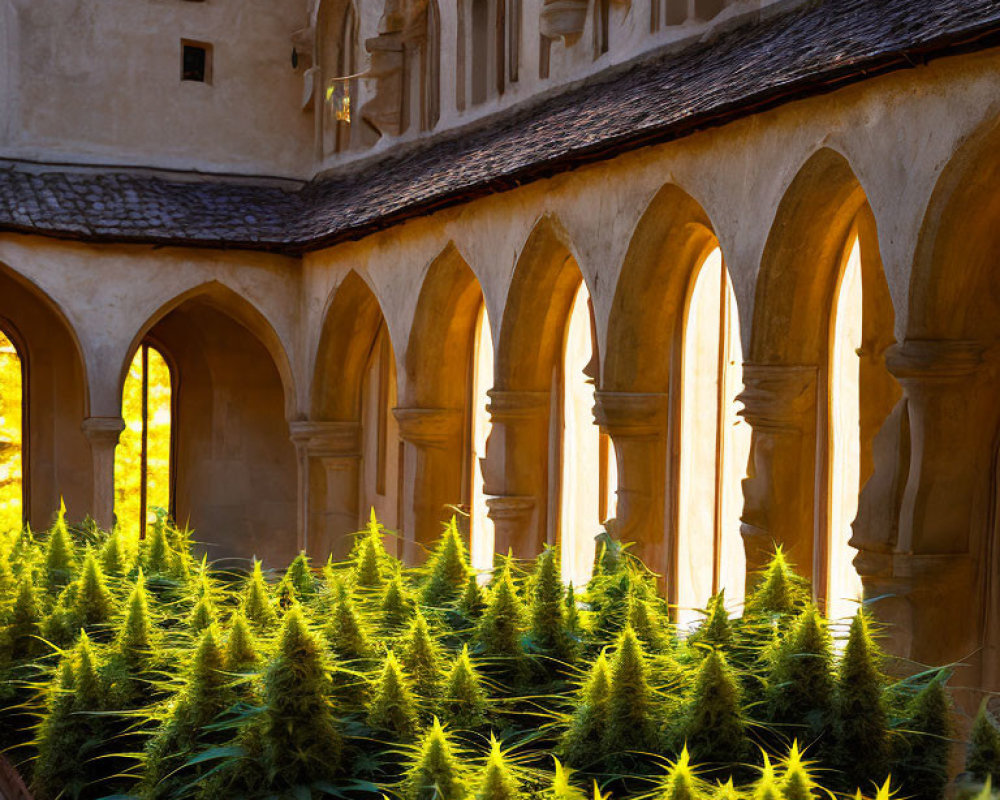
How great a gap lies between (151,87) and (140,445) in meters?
4.33

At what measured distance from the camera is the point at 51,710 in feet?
11.6

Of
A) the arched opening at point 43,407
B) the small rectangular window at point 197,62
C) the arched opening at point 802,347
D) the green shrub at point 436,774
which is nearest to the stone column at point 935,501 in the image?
the arched opening at point 802,347

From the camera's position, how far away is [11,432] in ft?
54.0

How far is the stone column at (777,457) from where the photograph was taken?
848 cm

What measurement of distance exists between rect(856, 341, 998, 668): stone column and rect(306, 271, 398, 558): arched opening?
320 inches

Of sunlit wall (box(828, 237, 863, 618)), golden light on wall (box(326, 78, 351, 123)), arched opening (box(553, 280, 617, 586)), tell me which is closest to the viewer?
sunlit wall (box(828, 237, 863, 618))

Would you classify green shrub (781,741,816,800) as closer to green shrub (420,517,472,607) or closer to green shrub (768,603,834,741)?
green shrub (768,603,834,741)

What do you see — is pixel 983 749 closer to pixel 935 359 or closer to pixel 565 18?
pixel 935 359

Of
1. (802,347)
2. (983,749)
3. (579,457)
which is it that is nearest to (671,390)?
(579,457)

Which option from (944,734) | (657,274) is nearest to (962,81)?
(657,274)

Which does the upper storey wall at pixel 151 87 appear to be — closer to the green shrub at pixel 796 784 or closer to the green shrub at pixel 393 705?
the green shrub at pixel 393 705

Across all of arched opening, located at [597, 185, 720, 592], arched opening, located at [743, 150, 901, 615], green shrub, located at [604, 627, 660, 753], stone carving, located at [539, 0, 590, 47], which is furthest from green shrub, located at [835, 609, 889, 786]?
stone carving, located at [539, 0, 590, 47]

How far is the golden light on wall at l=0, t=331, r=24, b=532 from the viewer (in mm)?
16328

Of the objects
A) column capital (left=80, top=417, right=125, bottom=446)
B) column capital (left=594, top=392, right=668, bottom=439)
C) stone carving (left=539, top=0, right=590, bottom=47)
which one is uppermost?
stone carving (left=539, top=0, right=590, bottom=47)
